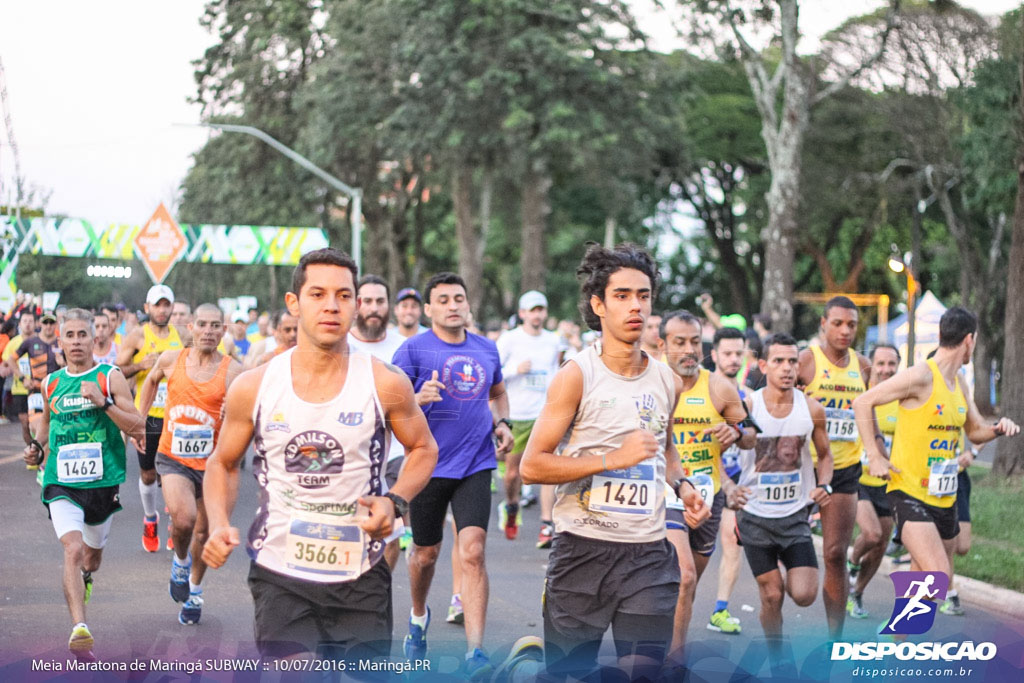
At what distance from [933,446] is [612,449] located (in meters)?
2.72

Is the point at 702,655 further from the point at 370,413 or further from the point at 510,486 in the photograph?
the point at 510,486

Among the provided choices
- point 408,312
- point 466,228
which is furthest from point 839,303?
point 466,228

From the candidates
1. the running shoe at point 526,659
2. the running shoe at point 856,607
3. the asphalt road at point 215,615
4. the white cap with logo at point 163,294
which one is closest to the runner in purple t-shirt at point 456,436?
the asphalt road at point 215,615

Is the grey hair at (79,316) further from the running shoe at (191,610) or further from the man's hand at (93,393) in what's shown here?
the running shoe at (191,610)

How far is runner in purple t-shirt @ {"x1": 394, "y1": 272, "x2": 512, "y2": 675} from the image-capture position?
649 cm

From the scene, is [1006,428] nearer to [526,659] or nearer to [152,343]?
[526,659]

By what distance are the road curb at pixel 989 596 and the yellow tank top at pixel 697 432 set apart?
9.29ft

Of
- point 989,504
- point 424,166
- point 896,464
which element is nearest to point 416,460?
point 896,464

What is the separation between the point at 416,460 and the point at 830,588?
3362 millimetres

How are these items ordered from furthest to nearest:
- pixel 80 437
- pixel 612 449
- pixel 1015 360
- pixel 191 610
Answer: pixel 1015 360
pixel 191 610
pixel 80 437
pixel 612 449

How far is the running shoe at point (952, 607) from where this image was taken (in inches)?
321

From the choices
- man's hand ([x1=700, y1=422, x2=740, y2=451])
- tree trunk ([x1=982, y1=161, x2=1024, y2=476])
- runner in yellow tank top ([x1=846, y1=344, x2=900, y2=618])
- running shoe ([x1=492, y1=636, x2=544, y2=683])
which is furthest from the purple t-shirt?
tree trunk ([x1=982, y1=161, x2=1024, y2=476])

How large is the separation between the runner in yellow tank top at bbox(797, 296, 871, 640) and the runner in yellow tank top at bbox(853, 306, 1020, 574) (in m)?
Result: 0.47

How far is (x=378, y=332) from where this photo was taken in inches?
312
